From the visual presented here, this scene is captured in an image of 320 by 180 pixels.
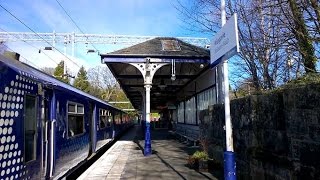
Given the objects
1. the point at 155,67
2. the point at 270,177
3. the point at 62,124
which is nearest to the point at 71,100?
the point at 62,124

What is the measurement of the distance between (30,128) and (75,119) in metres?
4.91

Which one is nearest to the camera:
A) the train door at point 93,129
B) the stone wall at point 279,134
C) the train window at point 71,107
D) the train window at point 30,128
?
the stone wall at point 279,134

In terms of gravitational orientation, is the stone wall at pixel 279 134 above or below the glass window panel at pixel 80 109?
below

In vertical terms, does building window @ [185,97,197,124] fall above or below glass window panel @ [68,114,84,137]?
above

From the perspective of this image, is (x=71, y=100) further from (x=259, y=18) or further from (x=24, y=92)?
(x=259, y=18)

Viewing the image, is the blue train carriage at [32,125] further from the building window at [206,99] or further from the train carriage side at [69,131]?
Result: the building window at [206,99]

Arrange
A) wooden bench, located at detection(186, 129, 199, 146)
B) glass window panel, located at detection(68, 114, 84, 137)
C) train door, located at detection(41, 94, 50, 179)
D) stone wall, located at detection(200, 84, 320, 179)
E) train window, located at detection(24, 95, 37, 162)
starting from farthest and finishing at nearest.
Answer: wooden bench, located at detection(186, 129, 199, 146) < glass window panel, located at detection(68, 114, 84, 137) < train door, located at detection(41, 94, 50, 179) < train window, located at detection(24, 95, 37, 162) < stone wall, located at detection(200, 84, 320, 179)

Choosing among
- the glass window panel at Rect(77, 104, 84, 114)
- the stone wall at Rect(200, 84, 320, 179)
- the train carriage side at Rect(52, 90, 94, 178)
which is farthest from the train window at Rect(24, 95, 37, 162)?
the glass window panel at Rect(77, 104, 84, 114)

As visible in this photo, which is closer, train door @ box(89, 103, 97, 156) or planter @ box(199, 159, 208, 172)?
planter @ box(199, 159, 208, 172)

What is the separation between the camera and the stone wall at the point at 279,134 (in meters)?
5.59

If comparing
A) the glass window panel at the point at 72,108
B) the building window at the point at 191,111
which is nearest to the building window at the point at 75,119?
the glass window panel at the point at 72,108

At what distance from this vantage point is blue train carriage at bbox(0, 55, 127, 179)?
497 centimetres

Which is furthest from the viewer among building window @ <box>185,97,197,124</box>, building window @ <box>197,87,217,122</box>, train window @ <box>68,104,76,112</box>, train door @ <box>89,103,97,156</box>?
building window @ <box>185,97,197,124</box>

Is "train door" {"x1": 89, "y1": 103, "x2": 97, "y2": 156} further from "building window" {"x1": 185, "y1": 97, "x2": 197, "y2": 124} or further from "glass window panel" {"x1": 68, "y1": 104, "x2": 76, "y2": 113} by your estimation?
"building window" {"x1": 185, "y1": 97, "x2": 197, "y2": 124}
